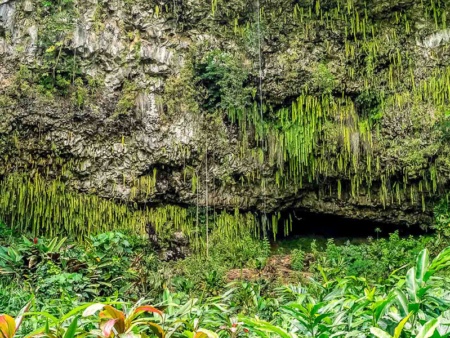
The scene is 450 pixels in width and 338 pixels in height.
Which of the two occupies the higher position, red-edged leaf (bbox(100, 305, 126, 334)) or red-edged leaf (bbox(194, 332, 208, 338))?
red-edged leaf (bbox(100, 305, 126, 334))

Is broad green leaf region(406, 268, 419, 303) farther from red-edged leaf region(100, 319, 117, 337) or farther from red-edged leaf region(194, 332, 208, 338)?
red-edged leaf region(100, 319, 117, 337)

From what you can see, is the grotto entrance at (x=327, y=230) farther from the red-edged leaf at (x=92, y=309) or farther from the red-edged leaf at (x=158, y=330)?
the red-edged leaf at (x=92, y=309)

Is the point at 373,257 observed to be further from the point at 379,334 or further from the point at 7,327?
the point at 7,327

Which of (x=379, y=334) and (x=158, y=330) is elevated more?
(x=379, y=334)

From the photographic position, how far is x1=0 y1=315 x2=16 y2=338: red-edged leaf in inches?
72.1

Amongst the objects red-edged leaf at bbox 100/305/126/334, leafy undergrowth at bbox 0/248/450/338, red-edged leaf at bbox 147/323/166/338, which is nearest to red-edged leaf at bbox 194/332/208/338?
leafy undergrowth at bbox 0/248/450/338

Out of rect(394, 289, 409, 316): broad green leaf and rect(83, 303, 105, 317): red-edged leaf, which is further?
rect(83, 303, 105, 317): red-edged leaf

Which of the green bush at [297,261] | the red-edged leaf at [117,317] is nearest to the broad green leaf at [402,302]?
the red-edged leaf at [117,317]

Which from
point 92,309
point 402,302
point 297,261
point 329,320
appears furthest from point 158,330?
point 297,261

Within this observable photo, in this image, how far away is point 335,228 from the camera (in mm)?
9883

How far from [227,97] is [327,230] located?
404cm

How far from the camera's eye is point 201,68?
322 inches

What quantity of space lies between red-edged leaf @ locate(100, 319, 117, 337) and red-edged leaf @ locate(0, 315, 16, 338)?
391mm

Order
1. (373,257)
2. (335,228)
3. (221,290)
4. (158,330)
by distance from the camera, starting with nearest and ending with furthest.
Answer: (158,330) < (221,290) < (373,257) < (335,228)
